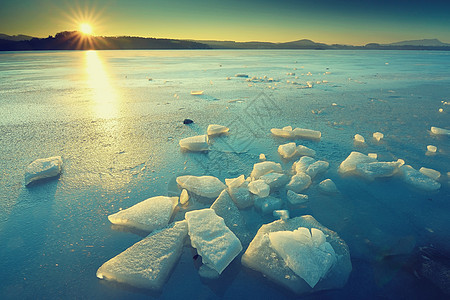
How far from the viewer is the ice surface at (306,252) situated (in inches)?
46.7

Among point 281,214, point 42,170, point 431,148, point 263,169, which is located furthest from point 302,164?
point 42,170

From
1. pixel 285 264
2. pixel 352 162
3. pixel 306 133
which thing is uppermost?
pixel 306 133

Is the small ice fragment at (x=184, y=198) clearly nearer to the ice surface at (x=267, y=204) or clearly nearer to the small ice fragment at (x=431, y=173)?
the ice surface at (x=267, y=204)

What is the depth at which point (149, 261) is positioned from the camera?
125 centimetres

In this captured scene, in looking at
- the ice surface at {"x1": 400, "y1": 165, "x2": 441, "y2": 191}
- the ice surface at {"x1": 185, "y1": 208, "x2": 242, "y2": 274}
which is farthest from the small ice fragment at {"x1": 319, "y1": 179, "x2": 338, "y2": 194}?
the ice surface at {"x1": 185, "y1": 208, "x2": 242, "y2": 274}

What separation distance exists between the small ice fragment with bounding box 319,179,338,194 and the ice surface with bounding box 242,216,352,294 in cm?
51

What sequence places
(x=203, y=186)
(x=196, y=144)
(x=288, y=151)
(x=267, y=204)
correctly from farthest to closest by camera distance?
(x=196, y=144) → (x=288, y=151) → (x=203, y=186) → (x=267, y=204)

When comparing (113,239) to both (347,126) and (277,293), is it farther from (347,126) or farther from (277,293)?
(347,126)

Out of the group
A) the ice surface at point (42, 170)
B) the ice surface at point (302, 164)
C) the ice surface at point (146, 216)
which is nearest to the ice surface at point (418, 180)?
the ice surface at point (302, 164)

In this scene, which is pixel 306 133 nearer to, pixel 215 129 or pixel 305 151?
pixel 305 151

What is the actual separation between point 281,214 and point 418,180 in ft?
4.36

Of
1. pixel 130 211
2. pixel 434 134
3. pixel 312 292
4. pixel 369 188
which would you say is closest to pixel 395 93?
pixel 434 134

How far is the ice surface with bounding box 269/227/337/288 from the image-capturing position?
46.7 inches

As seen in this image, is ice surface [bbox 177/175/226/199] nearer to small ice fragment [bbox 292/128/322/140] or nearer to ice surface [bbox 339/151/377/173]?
ice surface [bbox 339/151/377/173]
